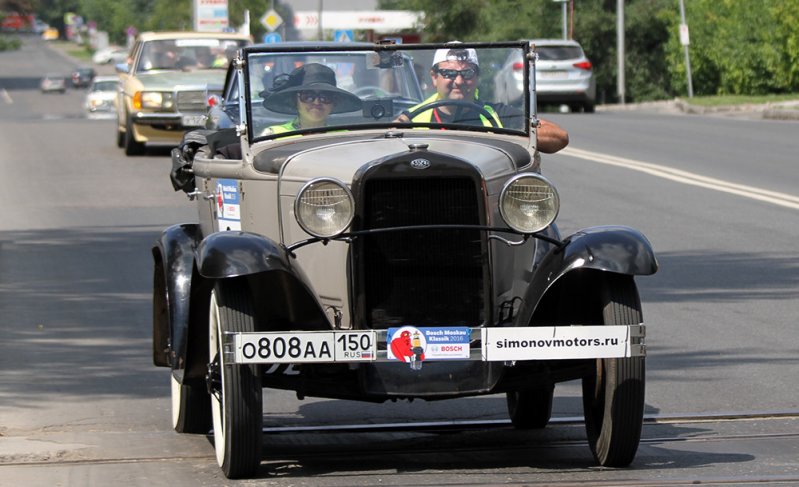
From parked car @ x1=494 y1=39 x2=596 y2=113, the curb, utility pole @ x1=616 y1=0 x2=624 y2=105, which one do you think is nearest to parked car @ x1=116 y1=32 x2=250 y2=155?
the curb

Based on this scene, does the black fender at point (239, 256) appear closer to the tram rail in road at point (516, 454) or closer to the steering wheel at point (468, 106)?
the tram rail in road at point (516, 454)

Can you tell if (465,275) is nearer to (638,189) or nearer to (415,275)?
(415,275)

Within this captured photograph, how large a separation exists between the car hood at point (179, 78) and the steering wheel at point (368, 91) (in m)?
14.7

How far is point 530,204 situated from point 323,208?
0.83m

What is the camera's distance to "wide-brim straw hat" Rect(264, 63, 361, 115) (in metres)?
6.84

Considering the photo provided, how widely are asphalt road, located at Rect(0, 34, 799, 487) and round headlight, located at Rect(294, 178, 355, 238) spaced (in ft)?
3.26

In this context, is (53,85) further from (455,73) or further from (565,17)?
(455,73)

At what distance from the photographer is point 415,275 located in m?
5.95

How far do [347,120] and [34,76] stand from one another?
105 m

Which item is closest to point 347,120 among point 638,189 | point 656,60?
point 638,189

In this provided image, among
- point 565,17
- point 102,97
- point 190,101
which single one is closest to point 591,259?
point 190,101

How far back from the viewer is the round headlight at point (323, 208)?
5.92m

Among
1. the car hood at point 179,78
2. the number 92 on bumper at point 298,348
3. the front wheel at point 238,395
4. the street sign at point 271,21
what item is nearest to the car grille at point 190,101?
the front wheel at point 238,395

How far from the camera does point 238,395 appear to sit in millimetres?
5762
